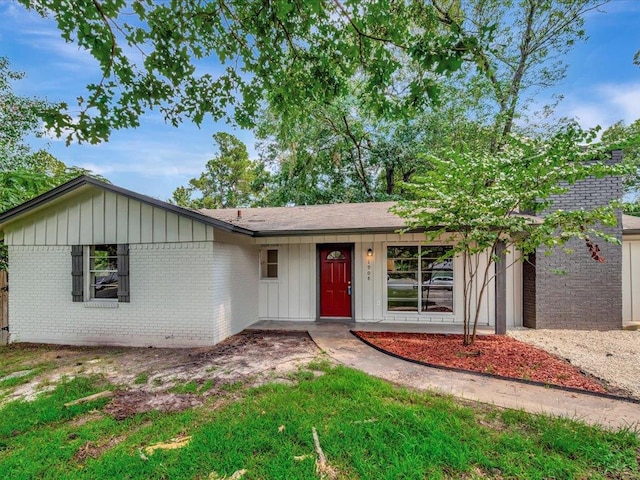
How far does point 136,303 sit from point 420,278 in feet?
22.1

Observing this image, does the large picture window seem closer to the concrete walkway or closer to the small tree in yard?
the small tree in yard

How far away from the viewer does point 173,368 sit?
5.16m

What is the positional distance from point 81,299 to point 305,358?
17.1 feet

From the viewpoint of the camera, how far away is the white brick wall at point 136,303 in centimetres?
640

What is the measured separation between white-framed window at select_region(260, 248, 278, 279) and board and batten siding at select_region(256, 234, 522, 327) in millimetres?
126

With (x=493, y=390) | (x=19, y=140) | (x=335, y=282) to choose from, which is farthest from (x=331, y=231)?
(x=19, y=140)

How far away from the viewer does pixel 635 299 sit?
7934 mm

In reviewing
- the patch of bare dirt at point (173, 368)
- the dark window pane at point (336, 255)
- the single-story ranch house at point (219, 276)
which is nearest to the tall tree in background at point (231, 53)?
the single-story ranch house at point (219, 276)

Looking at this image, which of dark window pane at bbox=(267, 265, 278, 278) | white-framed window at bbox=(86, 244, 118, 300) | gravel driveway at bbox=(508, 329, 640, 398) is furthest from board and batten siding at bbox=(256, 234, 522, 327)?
white-framed window at bbox=(86, 244, 118, 300)

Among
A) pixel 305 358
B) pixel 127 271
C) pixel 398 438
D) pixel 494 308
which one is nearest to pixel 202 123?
pixel 127 271

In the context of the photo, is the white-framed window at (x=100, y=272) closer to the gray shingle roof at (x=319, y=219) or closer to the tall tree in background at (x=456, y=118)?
the gray shingle roof at (x=319, y=219)

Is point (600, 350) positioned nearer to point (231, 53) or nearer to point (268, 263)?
point (268, 263)

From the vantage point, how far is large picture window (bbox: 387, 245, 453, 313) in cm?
799

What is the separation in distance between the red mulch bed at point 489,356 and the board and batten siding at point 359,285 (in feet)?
3.81
